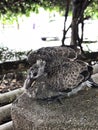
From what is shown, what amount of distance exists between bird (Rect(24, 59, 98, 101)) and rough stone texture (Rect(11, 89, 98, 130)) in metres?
0.06

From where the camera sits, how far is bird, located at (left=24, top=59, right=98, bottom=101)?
5.55ft

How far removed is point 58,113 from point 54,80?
0.18 m

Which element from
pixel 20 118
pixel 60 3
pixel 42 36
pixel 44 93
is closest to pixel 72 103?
pixel 44 93

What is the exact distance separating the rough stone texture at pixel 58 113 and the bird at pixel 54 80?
2.3 inches

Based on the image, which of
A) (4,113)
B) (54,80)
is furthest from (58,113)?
(4,113)

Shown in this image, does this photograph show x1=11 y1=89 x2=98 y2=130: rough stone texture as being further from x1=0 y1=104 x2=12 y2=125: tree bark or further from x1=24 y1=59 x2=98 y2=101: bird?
x1=0 y1=104 x2=12 y2=125: tree bark

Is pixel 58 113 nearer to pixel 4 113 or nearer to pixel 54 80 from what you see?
pixel 54 80

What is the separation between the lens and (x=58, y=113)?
165 cm

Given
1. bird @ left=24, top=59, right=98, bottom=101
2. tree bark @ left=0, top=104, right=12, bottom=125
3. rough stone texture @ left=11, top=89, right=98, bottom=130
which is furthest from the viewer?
tree bark @ left=0, top=104, right=12, bottom=125

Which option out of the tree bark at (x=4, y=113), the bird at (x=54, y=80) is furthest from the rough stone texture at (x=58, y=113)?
the tree bark at (x=4, y=113)

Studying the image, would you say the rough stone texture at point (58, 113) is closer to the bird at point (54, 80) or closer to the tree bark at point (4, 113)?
the bird at point (54, 80)

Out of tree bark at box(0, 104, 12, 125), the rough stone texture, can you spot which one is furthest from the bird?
tree bark at box(0, 104, 12, 125)

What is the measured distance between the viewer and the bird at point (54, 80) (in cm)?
169

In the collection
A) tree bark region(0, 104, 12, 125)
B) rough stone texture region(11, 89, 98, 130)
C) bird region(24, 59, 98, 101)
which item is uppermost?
bird region(24, 59, 98, 101)
